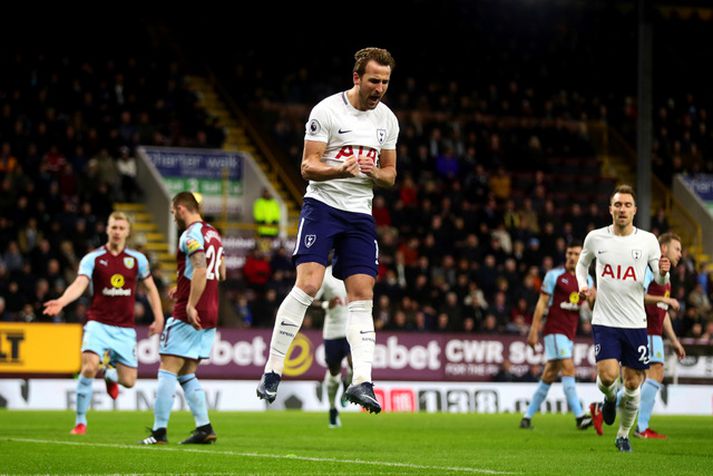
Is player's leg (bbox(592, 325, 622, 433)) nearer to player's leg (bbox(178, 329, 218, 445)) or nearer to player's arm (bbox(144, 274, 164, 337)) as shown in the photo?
player's leg (bbox(178, 329, 218, 445))

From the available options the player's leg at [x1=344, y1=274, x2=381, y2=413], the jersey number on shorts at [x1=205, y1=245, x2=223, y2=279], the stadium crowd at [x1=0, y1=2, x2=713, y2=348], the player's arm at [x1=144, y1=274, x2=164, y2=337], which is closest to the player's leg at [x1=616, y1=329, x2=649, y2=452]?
the player's leg at [x1=344, y1=274, x2=381, y2=413]

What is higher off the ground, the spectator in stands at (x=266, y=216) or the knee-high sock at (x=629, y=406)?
the spectator in stands at (x=266, y=216)

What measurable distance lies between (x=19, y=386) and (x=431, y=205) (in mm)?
12543

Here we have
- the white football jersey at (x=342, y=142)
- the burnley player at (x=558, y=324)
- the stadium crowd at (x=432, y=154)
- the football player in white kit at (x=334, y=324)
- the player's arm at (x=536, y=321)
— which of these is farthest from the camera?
the stadium crowd at (x=432, y=154)

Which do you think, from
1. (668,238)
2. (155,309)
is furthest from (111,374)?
(668,238)

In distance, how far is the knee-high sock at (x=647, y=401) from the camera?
52.9ft

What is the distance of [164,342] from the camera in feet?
43.2

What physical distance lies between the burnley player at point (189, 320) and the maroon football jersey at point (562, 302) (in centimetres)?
666

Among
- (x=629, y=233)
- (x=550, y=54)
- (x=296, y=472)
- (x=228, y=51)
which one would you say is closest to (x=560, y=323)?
(x=629, y=233)

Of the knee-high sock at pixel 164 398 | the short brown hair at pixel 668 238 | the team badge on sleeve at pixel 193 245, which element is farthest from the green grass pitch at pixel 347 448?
the short brown hair at pixel 668 238

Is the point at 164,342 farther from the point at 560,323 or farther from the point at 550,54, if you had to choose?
the point at 550,54

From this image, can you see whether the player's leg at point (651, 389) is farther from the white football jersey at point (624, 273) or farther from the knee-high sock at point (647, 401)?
the white football jersey at point (624, 273)

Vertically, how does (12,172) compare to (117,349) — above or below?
above

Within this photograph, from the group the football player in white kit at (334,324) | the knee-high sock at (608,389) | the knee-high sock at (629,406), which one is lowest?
the knee-high sock at (629,406)
